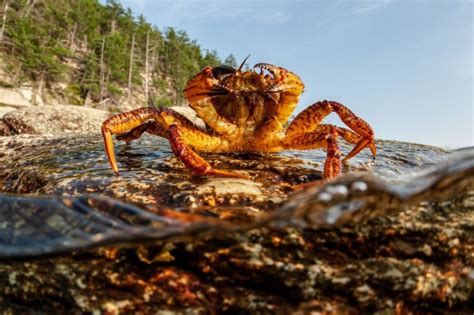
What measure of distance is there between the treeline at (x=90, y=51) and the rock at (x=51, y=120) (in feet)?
114

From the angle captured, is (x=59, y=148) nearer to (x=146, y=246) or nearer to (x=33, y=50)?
(x=146, y=246)

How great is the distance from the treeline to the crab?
46.1m

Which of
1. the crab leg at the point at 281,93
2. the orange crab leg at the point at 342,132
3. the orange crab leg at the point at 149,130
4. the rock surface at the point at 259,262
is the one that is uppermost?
the crab leg at the point at 281,93

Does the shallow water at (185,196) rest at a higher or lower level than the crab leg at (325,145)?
lower

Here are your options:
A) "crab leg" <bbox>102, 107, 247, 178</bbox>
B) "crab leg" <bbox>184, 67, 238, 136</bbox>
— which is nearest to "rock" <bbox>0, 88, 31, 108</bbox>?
"crab leg" <bbox>102, 107, 247, 178</bbox>

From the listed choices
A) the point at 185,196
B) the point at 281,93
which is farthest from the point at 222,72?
the point at 185,196

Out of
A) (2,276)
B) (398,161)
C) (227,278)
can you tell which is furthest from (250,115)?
(2,276)

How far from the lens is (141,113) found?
3662 millimetres

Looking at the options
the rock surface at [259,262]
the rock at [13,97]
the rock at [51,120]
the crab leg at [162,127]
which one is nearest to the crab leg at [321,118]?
the crab leg at [162,127]

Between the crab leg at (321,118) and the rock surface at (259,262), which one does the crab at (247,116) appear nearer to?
the crab leg at (321,118)

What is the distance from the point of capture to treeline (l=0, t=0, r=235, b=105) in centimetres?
4425

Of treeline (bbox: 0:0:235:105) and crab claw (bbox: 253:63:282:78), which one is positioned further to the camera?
treeline (bbox: 0:0:235:105)

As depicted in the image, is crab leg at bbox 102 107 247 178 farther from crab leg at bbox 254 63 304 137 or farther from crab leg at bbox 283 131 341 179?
crab leg at bbox 283 131 341 179

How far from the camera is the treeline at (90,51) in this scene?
145 feet
